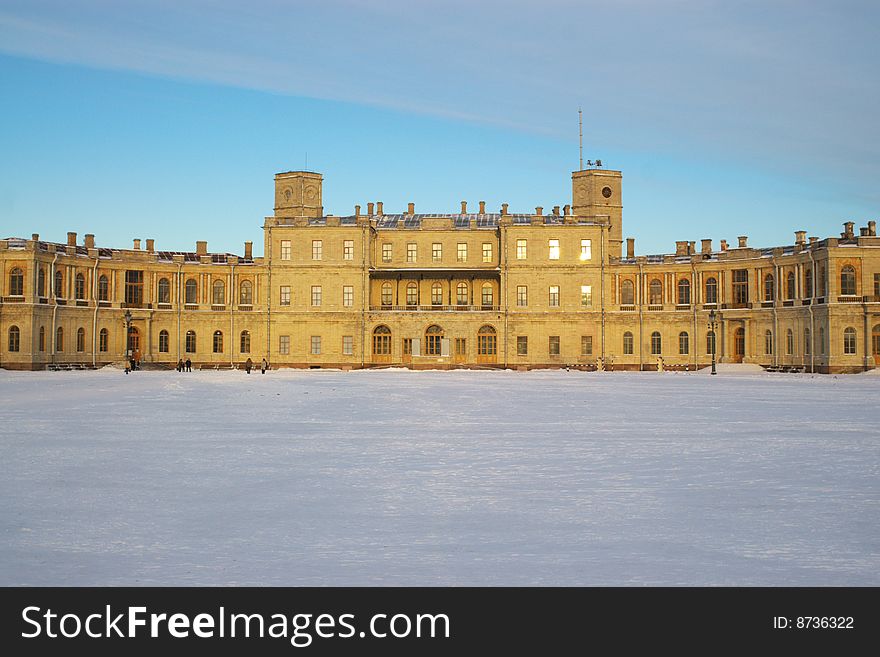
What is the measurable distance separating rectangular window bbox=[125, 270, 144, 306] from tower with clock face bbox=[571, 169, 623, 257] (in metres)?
35.6

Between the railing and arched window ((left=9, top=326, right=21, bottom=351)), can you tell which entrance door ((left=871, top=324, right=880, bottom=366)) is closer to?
the railing

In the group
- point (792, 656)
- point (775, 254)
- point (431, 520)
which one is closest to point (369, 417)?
point (431, 520)

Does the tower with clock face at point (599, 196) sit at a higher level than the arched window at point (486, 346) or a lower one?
higher

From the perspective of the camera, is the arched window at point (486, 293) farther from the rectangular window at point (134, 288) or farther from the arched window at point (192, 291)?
the rectangular window at point (134, 288)

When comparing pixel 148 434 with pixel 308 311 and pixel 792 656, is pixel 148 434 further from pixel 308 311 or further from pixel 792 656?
pixel 308 311

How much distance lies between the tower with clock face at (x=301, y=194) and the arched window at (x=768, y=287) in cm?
3482

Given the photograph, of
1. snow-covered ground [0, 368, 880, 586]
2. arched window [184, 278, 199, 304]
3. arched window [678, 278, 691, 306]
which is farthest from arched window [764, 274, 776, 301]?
snow-covered ground [0, 368, 880, 586]

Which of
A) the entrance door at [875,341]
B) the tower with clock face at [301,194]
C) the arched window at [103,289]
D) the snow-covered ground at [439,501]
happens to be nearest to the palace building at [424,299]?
the arched window at [103,289]

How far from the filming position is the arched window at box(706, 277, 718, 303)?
6028cm

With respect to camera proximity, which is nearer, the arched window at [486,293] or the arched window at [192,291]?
the arched window at [192,291]

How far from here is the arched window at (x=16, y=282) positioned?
5403 centimetres

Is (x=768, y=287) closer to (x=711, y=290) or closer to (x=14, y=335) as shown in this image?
(x=711, y=290)

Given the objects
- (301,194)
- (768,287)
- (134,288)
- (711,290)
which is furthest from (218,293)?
(768,287)

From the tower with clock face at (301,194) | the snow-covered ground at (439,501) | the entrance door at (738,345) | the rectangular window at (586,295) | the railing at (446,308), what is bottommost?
the snow-covered ground at (439,501)
